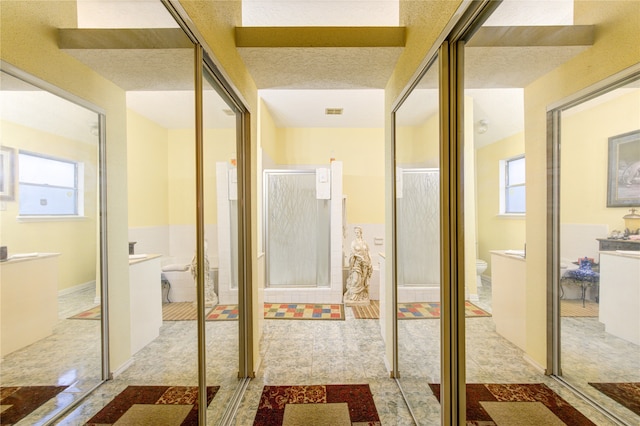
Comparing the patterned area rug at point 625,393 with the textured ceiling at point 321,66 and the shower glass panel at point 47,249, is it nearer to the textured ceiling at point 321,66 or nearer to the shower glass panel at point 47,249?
the shower glass panel at point 47,249

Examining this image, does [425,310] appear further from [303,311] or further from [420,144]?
[303,311]

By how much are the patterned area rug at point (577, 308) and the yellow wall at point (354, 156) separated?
15.1 ft

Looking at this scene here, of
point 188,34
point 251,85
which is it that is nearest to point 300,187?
point 251,85

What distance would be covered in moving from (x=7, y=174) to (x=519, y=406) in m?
1.31

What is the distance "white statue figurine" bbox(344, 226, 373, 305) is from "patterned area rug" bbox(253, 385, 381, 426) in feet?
6.47

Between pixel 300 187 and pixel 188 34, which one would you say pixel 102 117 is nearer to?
pixel 188 34

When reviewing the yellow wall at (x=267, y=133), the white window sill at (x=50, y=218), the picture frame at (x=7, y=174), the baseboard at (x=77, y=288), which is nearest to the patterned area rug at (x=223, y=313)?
the baseboard at (x=77, y=288)

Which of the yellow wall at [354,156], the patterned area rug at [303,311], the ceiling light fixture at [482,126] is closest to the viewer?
the ceiling light fixture at [482,126]

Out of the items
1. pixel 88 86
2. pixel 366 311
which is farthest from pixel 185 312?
pixel 366 311

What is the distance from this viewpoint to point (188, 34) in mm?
1158

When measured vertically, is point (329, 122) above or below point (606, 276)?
above

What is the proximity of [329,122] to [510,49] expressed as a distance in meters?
4.26

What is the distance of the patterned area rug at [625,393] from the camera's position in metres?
0.55

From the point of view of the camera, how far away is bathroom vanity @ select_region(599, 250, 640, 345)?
1.76 feet
